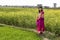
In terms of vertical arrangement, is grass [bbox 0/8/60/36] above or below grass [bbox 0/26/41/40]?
below

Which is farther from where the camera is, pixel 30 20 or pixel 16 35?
pixel 30 20

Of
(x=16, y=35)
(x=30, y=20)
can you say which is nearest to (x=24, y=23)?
(x=30, y=20)

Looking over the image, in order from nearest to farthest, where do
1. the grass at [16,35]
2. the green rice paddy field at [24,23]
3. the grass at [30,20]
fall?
the grass at [16,35] → the green rice paddy field at [24,23] → the grass at [30,20]

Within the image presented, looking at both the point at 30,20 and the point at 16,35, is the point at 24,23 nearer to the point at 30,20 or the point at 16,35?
the point at 30,20

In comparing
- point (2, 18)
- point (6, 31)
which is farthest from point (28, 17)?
point (6, 31)

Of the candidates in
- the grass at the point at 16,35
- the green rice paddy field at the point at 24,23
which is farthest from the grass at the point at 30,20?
the grass at the point at 16,35

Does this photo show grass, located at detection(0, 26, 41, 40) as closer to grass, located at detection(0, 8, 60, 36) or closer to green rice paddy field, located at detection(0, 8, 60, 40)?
green rice paddy field, located at detection(0, 8, 60, 40)

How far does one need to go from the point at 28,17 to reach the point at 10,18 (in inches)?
76.8

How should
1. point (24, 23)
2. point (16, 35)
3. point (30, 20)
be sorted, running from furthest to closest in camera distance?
point (24, 23) → point (30, 20) → point (16, 35)

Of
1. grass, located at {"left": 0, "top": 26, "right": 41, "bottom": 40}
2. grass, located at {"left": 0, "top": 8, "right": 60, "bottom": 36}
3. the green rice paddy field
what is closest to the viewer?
grass, located at {"left": 0, "top": 26, "right": 41, "bottom": 40}

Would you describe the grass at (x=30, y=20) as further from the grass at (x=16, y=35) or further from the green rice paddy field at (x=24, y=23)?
the grass at (x=16, y=35)

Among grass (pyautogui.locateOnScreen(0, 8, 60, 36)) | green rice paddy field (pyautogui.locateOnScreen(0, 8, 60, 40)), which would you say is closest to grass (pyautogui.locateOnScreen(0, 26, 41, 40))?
green rice paddy field (pyautogui.locateOnScreen(0, 8, 60, 40))

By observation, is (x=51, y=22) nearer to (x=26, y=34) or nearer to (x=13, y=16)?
(x=26, y=34)

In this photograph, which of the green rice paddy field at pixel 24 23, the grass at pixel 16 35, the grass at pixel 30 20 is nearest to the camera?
the grass at pixel 16 35
